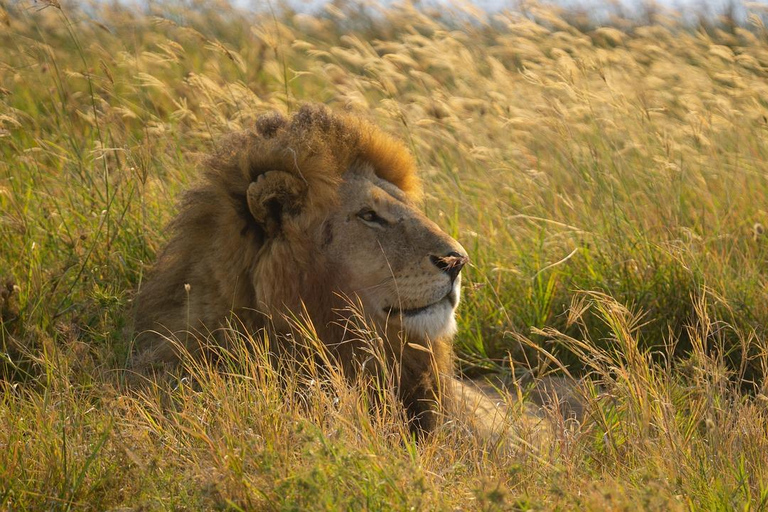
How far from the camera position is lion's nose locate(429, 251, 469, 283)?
12.4 ft

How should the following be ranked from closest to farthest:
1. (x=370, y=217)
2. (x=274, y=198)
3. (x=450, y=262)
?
(x=450, y=262) < (x=274, y=198) < (x=370, y=217)


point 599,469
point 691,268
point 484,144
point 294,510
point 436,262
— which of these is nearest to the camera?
point 294,510

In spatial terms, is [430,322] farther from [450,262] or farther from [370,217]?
[370,217]

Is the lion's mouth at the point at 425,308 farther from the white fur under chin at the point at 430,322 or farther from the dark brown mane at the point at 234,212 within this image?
the dark brown mane at the point at 234,212

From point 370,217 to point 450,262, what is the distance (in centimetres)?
42

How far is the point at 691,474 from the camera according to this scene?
9.90 feet

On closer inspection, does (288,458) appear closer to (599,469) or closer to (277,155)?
(599,469)

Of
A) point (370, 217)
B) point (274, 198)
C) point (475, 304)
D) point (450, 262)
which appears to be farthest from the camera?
point (475, 304)

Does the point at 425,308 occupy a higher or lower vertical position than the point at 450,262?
lower

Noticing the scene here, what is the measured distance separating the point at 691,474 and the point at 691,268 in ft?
7.36

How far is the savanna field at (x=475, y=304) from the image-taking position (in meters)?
2.98

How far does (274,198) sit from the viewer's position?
12.8 feet

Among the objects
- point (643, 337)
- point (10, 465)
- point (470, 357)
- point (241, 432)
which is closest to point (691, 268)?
point (643, 337)

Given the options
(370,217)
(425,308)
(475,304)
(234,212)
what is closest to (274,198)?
(234,212)
